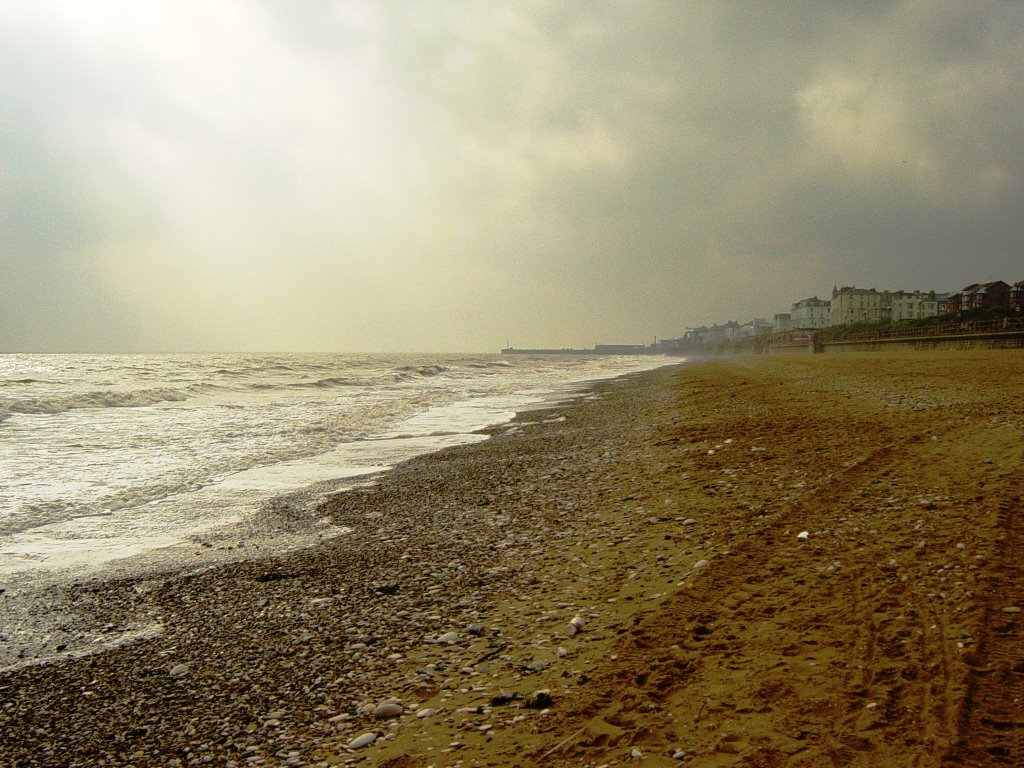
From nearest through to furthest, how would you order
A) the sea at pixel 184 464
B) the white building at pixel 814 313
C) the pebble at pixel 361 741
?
the pebble at pixel 361 741 < the sea at pixel 184 464 < the white building at pixel 814 313

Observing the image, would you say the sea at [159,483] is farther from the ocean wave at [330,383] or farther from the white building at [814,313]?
the white building at [814,313]

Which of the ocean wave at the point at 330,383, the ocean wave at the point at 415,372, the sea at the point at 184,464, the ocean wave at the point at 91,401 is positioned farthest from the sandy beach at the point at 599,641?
the ocean wave at the point at 415,372

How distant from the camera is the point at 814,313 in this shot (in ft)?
549

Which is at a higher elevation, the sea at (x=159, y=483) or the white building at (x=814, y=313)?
the white building at (x=814, y=313)

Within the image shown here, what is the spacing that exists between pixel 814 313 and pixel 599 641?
598 ft

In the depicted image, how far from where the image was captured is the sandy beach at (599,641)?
10.0ft

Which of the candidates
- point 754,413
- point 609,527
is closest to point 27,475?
point 609,527

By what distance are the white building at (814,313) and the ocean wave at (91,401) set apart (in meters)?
159

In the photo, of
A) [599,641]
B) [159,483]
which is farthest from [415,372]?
[599,641]

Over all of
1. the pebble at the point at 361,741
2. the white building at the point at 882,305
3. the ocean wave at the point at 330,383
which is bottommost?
the pebble at the point at 361,741

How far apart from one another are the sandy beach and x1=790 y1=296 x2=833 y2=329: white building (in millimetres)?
169861

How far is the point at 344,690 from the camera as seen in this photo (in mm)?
3807

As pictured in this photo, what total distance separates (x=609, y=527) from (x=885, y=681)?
3803 mm

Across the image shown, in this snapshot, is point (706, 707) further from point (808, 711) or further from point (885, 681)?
point (885, 681)
